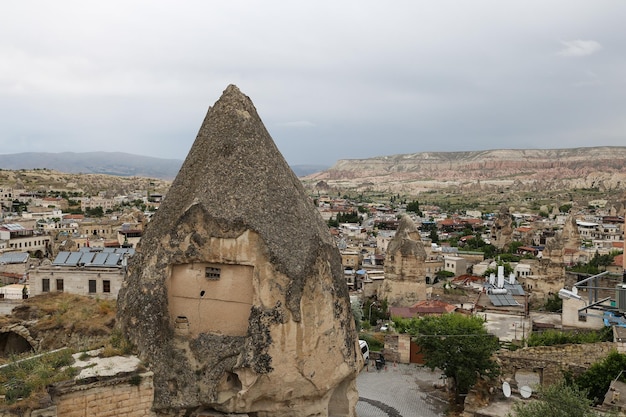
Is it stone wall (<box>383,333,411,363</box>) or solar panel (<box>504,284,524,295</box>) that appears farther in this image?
solar panel (<box>504,284,524,295</box>)

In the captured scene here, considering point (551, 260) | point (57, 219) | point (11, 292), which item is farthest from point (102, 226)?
point (551, 260)

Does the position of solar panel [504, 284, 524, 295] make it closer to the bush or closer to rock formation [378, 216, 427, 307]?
rock formation [378, 216, 427, 307]

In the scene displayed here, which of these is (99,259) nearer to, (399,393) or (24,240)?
(399,393)

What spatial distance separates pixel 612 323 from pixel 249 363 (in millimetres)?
14200

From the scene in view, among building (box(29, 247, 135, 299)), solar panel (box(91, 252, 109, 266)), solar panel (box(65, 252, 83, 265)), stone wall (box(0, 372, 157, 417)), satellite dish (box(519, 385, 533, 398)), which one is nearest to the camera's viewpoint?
stone wall (box(0, 372, 157, 417))

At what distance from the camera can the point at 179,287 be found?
10039 mm

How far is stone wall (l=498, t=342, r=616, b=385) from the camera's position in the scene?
637 inches

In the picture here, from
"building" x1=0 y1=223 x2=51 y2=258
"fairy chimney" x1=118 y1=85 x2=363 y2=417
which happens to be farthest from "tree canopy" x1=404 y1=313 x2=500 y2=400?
"building" x1=0 y1=223 x2=51 y2=258

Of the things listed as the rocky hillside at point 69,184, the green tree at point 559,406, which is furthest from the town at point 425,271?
the rocky hillside at point 69,184

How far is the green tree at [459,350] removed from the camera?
16.5 meters

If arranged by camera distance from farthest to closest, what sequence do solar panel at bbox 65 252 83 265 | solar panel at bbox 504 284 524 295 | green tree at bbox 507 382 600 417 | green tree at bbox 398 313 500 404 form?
1. solar panel at bbox 504 284 524 295
2. solar panel at bbox 65 252 83 265
3. green tree at bbox 398 313 500 404
4. green tree at bbox 507 382 600 417

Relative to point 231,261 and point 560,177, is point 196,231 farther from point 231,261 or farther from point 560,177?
point 560,177

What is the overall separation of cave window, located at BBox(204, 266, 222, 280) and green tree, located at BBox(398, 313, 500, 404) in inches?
362

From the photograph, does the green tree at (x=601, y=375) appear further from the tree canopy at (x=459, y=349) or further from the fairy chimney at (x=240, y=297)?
the fairy chimney at (x=240, y=297)
